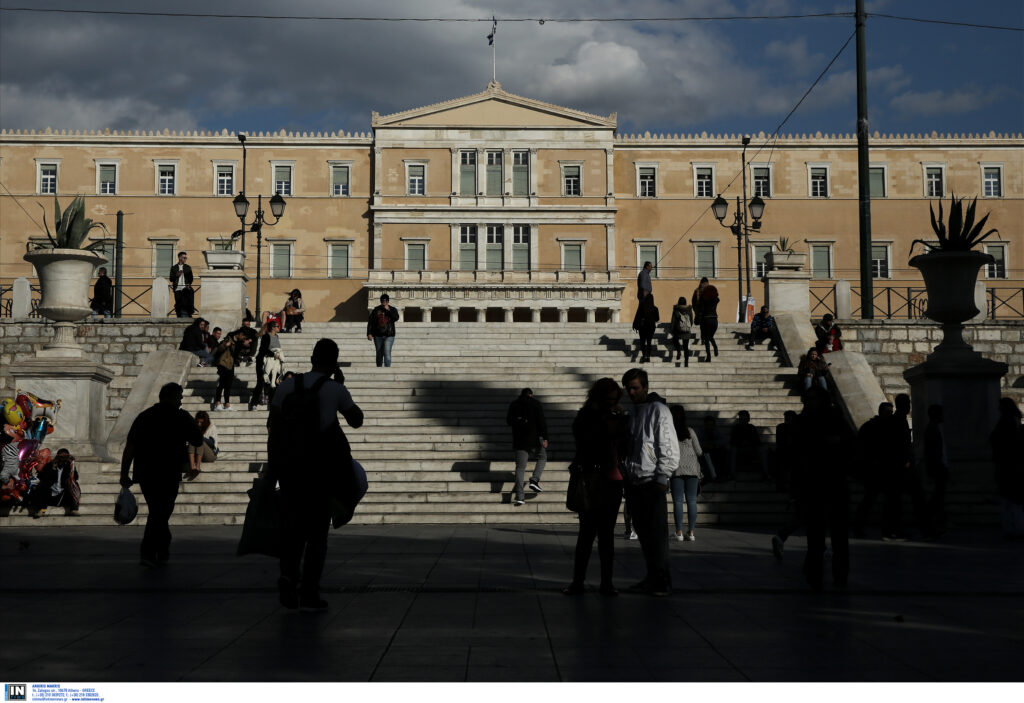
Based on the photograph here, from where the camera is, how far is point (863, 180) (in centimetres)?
2427

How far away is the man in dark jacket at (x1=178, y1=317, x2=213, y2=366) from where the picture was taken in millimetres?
20547

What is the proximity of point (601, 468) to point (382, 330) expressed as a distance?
13142 millimetres

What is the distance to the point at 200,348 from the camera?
20.7 m

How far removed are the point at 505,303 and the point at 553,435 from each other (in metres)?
36.9

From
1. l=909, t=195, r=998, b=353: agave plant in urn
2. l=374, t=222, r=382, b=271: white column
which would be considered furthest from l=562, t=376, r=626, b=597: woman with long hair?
l=374, t=222, r=382, b=271: white column

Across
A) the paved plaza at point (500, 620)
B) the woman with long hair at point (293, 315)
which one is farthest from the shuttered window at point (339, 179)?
the paved plaza at point (500, 620)

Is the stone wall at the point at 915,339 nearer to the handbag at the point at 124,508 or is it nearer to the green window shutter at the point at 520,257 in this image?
the handbag at the point at 124,508

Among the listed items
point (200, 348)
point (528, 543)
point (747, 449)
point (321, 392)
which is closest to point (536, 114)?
point (200, 348)

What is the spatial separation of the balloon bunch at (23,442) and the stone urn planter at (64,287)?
110 centimetres

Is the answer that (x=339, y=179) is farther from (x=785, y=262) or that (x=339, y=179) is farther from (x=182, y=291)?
(x=785, y=262)

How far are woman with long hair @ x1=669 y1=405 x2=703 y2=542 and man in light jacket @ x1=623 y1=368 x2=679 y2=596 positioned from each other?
287cm

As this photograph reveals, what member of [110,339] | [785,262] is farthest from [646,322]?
[110,339]

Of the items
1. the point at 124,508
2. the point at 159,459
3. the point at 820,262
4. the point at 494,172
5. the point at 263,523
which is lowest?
the point at 124,508

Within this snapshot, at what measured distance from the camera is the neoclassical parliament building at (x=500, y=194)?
5725cm
